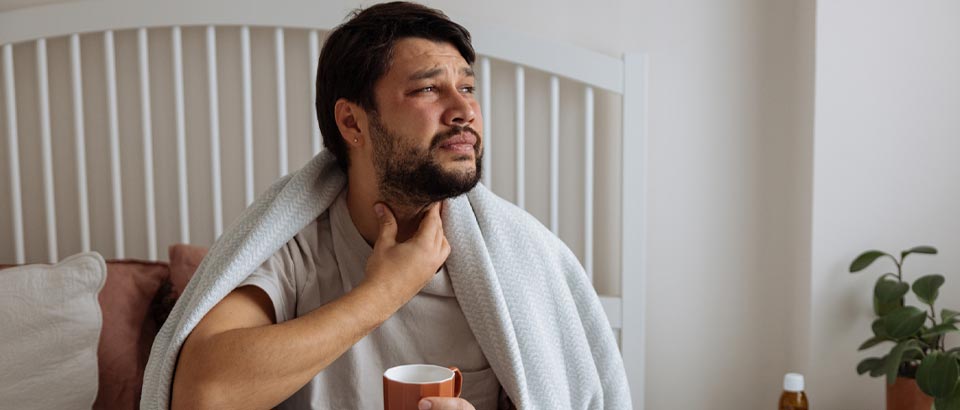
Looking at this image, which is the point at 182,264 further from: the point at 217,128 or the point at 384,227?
the point at 384,227

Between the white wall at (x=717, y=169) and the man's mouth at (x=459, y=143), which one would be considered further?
the white wall at (x=717, y=169)

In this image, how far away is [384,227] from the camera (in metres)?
1.15

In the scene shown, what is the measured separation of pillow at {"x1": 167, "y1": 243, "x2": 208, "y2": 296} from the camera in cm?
167

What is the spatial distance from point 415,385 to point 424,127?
0.40 meters

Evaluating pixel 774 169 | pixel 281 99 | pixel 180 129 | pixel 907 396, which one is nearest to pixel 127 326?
pixel 180 129

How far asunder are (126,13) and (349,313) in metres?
1.17

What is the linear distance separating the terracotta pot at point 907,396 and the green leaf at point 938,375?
11 cm

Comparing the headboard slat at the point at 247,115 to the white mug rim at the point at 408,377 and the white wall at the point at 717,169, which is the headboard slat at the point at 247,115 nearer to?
the white wall at the point at 717,169

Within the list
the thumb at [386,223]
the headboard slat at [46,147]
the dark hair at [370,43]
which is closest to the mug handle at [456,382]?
the thumb at [386,223]

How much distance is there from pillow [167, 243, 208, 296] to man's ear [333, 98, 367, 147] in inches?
24.2

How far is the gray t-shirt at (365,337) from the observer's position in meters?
1.15

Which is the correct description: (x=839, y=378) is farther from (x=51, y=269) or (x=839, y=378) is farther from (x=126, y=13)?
(x=126, y=13)

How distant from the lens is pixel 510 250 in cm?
121

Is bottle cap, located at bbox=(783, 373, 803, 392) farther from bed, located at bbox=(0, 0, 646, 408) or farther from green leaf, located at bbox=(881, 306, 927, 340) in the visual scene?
bed, located at bbox=(0, 0, 646, 408)
